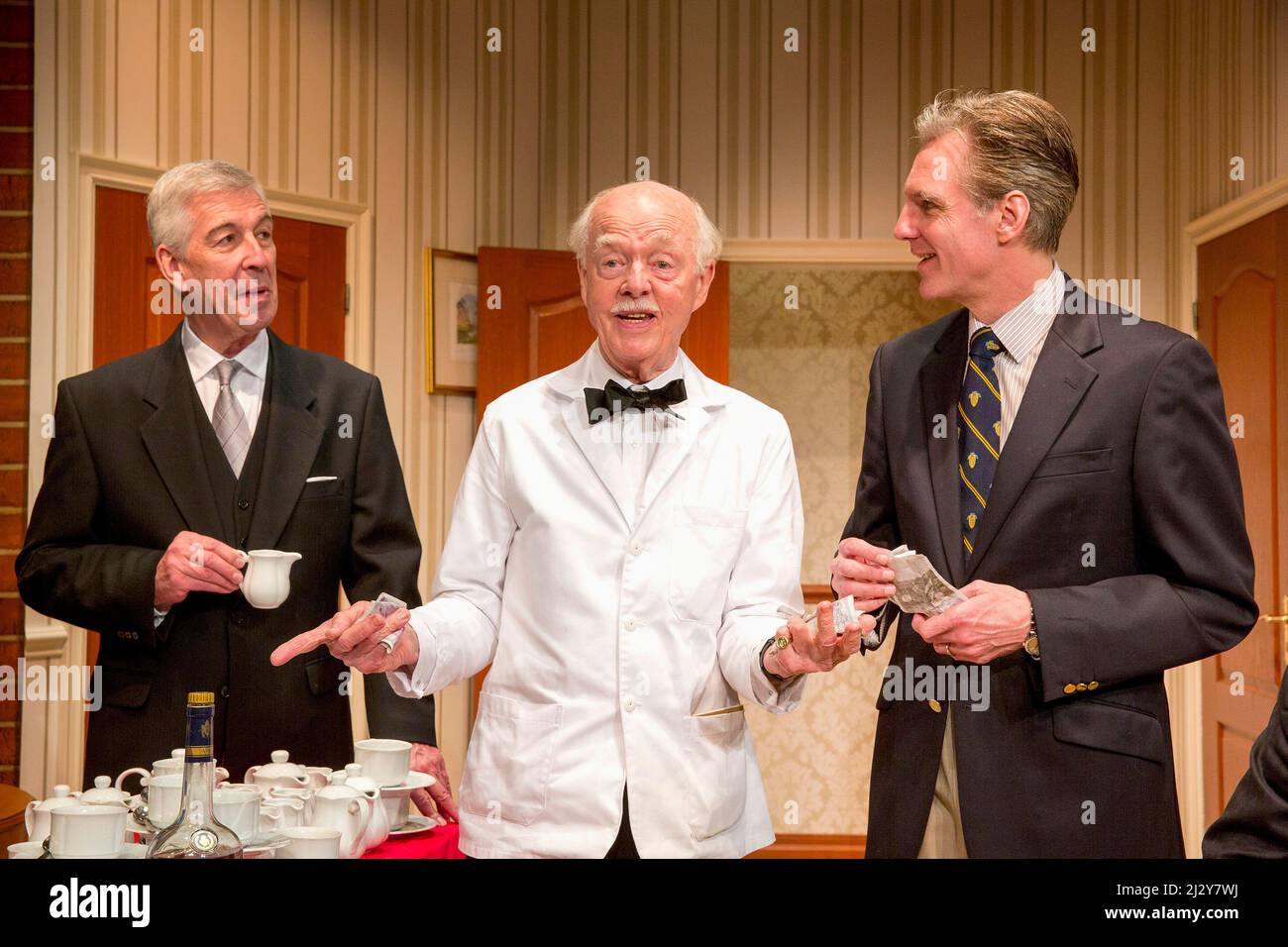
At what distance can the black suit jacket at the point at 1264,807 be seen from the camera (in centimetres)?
129

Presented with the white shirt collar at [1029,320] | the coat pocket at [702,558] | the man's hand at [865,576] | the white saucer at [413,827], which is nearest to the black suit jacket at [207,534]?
the white saucer at [413,827]

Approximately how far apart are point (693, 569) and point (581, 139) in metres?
3.22

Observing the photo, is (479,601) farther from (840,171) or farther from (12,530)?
(840,171)

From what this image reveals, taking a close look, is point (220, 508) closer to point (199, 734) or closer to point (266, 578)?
point (266, 578)

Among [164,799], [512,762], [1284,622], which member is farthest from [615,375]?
[1284,622]

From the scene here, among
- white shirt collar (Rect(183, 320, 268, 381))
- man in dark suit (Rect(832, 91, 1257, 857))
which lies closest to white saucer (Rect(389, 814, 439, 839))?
man in dark suit (Rect(832, 91, 1257, 857))

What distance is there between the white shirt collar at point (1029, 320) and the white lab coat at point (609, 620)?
389 mm

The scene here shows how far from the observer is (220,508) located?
7.99 feet

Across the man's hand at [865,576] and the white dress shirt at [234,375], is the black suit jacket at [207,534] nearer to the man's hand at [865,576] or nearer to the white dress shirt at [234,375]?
the white dress shirt at [234,375]

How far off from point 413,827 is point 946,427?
1.13m

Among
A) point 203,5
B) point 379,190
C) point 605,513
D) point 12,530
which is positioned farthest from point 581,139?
point 605,513

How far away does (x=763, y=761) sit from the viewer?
5.52m

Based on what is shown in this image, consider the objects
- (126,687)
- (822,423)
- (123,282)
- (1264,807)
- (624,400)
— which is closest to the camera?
(1264,807)
